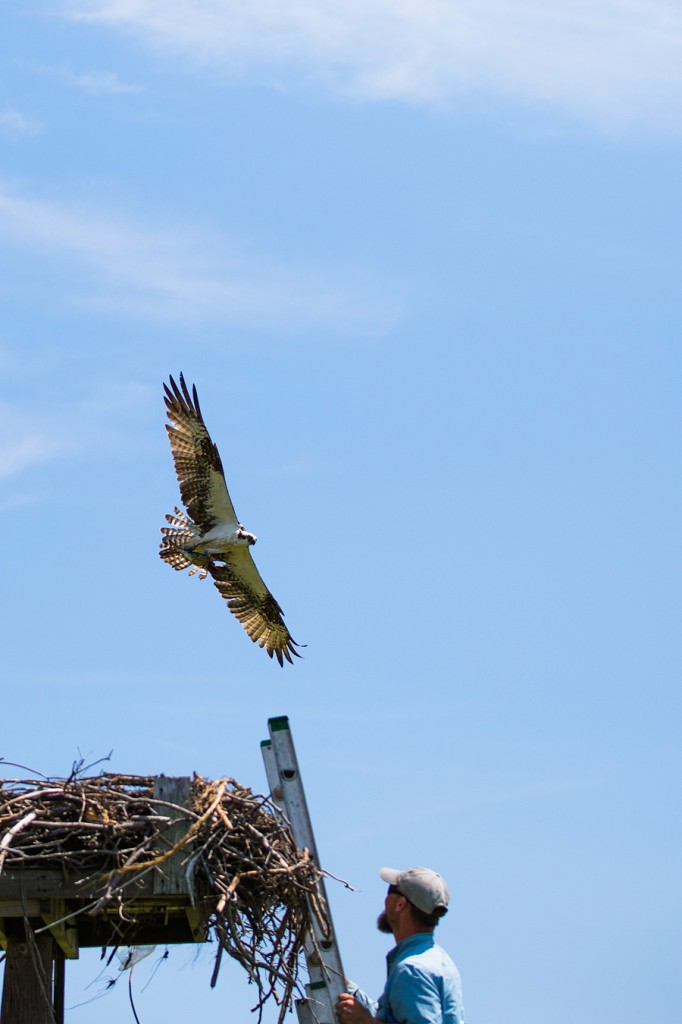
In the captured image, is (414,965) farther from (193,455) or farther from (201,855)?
(193,455)

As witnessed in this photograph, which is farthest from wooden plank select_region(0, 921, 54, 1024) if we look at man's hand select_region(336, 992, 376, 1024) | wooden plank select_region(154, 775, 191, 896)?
man's hand select_region(336, 992, 376, 1024)

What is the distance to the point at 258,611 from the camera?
14102 mm

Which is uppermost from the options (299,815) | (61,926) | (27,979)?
(299,815)

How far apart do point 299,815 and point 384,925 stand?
1041 millimetres

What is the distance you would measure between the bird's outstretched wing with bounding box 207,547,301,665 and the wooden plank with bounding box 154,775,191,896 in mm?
8279

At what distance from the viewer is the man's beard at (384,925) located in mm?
4579

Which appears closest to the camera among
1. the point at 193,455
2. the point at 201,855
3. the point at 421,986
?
the point at 421,986

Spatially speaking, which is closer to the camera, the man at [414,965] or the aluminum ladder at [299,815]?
the man at [414,965]

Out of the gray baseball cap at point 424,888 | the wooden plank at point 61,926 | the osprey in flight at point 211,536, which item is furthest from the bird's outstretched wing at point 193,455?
the gray baseball cap at point 424,888

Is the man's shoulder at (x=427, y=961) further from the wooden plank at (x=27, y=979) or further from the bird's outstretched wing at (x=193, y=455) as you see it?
the bird's outstretched wing at (x=193, y=455)

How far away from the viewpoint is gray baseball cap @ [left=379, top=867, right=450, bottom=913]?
440 centimetres

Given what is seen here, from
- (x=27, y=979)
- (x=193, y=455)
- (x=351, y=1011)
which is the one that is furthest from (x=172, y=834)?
(x=193, y=455)

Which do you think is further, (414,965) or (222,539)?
(222,539)

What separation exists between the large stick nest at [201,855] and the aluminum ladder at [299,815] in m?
0.04
